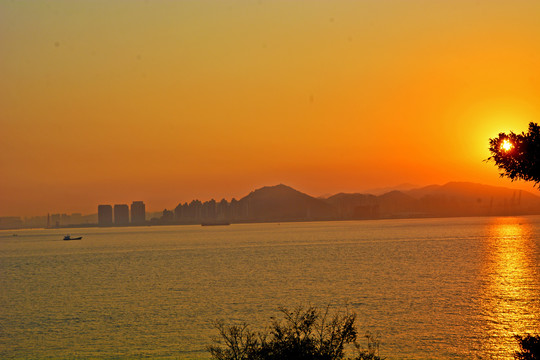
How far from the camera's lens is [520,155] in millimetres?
13031

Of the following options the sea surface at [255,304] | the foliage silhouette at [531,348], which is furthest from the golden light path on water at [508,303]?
the foliage silhouette at [531,348]

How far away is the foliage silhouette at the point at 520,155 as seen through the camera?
1280 cm

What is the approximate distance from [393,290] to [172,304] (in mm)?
28511

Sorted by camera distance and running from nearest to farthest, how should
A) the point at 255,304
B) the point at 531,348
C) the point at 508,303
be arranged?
the point at 531,348 < the point at 508,303 < the point at 255,304

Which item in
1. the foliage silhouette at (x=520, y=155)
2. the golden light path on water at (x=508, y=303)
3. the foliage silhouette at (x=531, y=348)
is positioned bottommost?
the golden light path on water at (x=508, y=303)

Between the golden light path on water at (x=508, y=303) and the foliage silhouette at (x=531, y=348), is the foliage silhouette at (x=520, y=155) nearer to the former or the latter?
the foliage silhouette at (x=531, y=348)

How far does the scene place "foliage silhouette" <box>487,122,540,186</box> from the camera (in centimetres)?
1280

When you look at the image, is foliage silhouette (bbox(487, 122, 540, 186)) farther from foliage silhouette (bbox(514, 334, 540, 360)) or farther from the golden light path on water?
the golden light path on water

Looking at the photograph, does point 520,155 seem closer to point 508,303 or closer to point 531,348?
point 531,348

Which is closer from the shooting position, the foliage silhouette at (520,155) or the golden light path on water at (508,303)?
the foliage silhouette at (520,155)

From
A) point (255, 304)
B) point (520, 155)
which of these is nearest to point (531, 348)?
point (520, 155)

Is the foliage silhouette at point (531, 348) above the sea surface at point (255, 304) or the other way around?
above

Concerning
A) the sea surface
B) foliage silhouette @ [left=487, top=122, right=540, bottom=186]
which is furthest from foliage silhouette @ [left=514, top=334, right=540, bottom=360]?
the sea surface

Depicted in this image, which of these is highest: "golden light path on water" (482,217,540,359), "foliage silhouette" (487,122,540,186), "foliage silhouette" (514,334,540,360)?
"foliage silhouette" (487,122,540,186)
